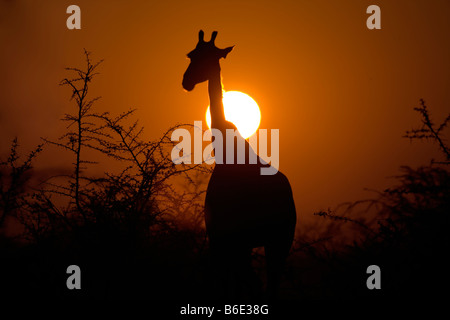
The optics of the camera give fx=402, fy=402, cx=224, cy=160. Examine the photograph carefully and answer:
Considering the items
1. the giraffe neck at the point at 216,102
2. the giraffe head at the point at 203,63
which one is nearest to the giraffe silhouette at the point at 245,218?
the giraffe neck at the point at 216,102

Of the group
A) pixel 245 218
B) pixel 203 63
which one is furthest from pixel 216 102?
pixel 245 218

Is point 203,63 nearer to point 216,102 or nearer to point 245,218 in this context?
point 216,102

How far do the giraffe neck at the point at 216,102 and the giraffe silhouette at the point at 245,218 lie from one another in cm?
1

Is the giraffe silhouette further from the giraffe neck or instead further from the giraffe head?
the giraffe head

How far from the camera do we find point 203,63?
15.6 feet

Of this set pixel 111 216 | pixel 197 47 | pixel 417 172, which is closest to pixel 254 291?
pixel 111 216

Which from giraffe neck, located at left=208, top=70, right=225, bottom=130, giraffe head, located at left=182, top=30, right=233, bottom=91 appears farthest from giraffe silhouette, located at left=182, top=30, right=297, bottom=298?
giraffe head, located at left=182, top=30, right=233, bottom=91

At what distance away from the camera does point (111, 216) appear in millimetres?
3564

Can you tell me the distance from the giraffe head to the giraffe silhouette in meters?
0.66

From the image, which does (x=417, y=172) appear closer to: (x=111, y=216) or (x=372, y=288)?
(x=372, y=288)

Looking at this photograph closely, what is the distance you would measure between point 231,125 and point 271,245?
4.38 feet

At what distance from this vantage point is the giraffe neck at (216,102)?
4.40m

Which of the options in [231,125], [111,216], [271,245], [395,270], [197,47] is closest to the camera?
[111,216]
